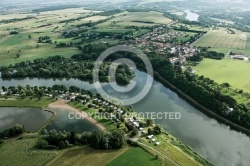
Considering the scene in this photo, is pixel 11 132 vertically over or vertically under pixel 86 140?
under

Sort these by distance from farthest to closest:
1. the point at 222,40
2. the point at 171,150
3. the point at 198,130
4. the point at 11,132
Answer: the point at 222,40, the point at 198,130, the point at 11,132, the point at 171,150

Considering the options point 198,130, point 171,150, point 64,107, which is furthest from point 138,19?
point 171,150

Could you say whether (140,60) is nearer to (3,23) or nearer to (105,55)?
(105,55)

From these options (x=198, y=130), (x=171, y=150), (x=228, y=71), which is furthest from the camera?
(x=228, y=71)

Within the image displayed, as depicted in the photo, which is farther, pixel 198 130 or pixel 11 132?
pixel 198 130

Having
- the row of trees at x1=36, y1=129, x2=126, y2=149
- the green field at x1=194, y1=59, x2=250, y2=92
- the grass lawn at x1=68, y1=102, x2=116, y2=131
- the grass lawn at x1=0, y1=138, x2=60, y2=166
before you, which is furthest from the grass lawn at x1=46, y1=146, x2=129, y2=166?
the green field at x1=194, y1=59, x2=250, y2=92

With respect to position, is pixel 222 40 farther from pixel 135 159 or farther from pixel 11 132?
pixel 11 132

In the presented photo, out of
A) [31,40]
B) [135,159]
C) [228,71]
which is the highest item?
[31,40]
